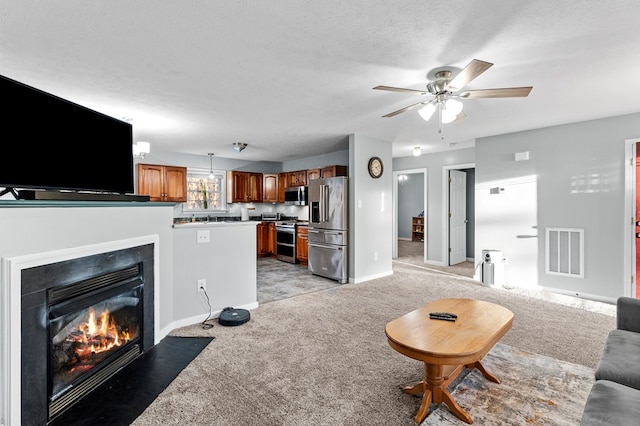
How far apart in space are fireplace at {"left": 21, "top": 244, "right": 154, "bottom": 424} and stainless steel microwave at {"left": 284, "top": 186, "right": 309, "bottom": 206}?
472 centimetres

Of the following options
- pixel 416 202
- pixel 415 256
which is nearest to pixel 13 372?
pixel 415 256

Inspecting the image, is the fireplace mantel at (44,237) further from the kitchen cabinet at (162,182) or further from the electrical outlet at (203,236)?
the kitchen cabinet at (162,182)

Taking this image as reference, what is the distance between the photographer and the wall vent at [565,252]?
4402 mm

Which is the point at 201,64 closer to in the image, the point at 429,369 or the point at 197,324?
the point at 197,324

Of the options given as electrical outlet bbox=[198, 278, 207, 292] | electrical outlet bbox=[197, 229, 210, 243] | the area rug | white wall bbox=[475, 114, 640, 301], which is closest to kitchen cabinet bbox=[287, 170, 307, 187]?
white wall bbox=[475, 114, 640, 301]

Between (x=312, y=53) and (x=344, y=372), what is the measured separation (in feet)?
8.08

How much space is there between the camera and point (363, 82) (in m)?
2.93

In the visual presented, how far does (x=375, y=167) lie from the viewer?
5.53 m

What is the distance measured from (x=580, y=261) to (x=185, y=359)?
16.8 feet

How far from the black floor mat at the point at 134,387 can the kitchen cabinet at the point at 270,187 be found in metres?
5.41

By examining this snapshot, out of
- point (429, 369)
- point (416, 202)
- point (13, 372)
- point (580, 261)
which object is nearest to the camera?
point (13, 372)

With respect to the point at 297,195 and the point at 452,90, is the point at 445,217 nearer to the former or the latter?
the point at 297,195

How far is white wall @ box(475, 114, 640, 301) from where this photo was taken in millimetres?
4113

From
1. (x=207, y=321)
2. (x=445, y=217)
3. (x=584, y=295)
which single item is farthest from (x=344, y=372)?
(x=445, y=217)
